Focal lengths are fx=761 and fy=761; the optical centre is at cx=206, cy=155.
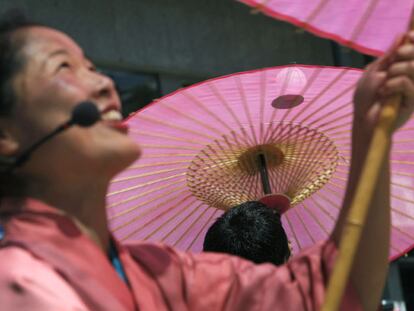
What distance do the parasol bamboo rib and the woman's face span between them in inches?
13.2

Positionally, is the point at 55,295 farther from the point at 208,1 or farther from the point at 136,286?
the point at 208,1

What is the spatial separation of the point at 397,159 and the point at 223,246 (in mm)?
655

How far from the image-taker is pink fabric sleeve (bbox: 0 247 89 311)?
96 centimetres

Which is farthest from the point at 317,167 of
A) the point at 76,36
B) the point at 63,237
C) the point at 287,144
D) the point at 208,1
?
the point at 208,1

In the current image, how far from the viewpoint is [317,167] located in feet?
8.13

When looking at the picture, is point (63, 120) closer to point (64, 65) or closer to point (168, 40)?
point (64, 65)

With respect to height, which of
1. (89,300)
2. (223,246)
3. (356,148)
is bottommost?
(223,246)

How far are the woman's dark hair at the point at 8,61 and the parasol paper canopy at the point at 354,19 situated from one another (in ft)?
1.49

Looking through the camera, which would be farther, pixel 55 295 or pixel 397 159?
pixel 397 159

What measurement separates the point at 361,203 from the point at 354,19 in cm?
47

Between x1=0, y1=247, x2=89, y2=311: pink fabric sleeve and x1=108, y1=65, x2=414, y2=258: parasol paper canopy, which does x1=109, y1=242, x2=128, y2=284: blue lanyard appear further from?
x1=108, y1=65, x2=414, y2=258: parasol paper canopy

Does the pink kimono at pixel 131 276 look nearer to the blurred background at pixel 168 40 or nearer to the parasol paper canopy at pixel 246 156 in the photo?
the parasol paper canopy at pixel 246 156

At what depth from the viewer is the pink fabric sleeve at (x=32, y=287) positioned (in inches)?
37.9

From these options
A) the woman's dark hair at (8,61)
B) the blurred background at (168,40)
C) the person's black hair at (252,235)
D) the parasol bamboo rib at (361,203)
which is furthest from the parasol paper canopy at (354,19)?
the blurred background at (168,40)
